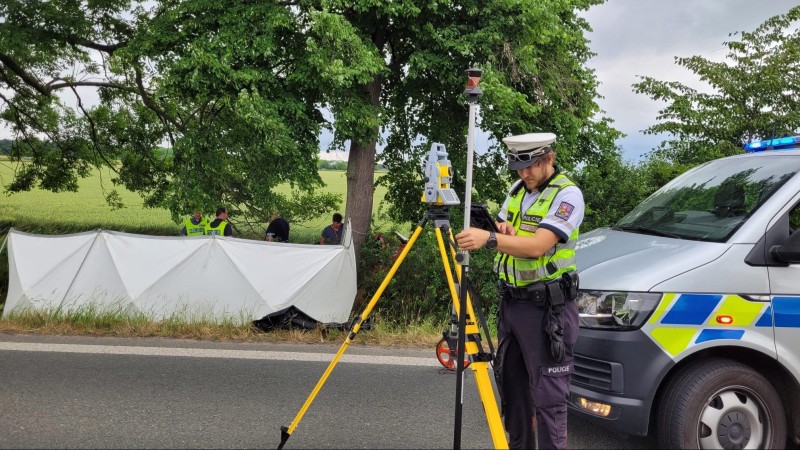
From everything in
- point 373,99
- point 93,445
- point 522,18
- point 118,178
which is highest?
point 522,18

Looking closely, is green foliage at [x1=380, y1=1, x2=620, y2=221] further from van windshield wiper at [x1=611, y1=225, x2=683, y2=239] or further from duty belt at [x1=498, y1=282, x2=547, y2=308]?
duty belt at [x1=498, y1=282, x2=547, y2=308]

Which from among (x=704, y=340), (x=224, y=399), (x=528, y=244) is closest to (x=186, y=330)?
(x=224, y=399)

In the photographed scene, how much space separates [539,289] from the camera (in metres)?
3.05

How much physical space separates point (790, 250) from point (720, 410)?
959mm

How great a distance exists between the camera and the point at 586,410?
Answer: 136 inches

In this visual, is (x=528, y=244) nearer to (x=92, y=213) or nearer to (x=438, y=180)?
(x=438, y=180)

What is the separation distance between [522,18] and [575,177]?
3198 mm

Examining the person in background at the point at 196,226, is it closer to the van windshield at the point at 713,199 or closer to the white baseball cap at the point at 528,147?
the van windshield at the point at 713,199

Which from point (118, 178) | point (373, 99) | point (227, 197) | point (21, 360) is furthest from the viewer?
point (118, 178)

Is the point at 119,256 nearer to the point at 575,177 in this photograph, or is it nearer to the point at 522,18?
the point at 522,18

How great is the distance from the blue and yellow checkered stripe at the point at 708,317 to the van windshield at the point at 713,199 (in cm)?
42

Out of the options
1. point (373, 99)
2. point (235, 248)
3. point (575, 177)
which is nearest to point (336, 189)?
point (373, 99)

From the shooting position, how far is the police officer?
2998 mm

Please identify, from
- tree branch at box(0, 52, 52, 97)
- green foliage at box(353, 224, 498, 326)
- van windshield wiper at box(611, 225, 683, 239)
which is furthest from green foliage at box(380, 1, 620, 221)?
tree branch at box(0, 52, 52, 97)
